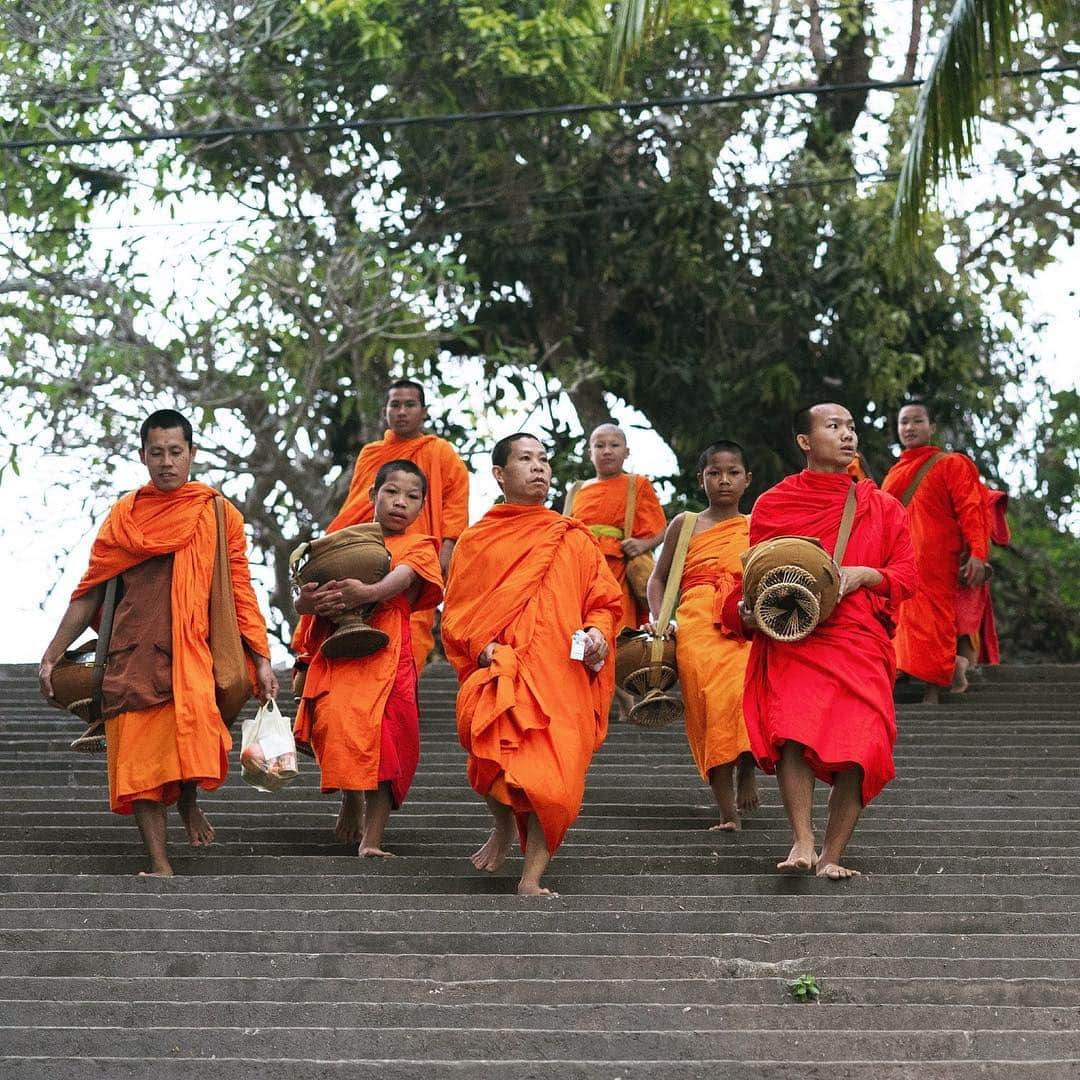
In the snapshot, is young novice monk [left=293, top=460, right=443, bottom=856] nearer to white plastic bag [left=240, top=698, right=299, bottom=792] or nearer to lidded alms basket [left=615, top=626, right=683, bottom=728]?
white plastic bag [left=240, top=698, right=299, bottom=792]

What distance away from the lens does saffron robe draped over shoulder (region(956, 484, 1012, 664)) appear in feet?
39.4

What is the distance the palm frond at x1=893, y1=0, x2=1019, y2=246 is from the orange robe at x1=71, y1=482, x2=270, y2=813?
13.3 ft

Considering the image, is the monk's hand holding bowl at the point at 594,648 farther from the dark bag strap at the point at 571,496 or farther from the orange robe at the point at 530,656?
the dark bag strap at the point at 571,496

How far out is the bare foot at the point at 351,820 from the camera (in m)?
7.96

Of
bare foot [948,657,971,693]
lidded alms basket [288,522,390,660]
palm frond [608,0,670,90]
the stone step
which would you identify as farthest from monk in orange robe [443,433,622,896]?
bare foot [948,657,971,693]

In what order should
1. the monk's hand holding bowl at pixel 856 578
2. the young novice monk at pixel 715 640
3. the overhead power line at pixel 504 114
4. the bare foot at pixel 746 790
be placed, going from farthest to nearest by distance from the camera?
the overhead power line at pixel 504 114
the bare foot at pixel 746 790
the young novice monk at pixel 715 640
the monk's hand holding bowl at pixel 856 578

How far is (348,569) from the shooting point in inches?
299

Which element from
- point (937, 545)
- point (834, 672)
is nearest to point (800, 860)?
point (834, 672)

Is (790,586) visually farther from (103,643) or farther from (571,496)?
(571,496)

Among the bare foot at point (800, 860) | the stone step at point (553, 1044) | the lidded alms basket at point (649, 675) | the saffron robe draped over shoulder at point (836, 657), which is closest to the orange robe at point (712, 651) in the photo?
the lidded alms basket at point (649, 675)

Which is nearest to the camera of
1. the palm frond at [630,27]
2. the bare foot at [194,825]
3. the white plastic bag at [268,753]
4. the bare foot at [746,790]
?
the white plastic bag at [268,753]

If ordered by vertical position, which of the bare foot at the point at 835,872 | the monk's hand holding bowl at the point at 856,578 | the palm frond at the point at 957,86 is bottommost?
the bare foot at the point at 835,872

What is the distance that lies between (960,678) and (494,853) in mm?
5595

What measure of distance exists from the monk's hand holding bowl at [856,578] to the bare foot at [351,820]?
7.42 ft
